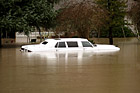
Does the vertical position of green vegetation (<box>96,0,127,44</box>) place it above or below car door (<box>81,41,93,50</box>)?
above

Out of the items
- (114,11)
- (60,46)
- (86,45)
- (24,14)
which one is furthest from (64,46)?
(114,11)

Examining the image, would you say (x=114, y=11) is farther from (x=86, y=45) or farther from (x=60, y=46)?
(x=60, y=46)

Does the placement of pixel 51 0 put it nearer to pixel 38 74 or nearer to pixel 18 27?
pixel 18 27

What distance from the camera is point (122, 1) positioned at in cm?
5069

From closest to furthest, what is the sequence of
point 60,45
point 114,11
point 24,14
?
point 60,45 → point 24,14 → point 114,11

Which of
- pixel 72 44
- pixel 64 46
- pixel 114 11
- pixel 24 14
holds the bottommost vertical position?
pixel 64 46

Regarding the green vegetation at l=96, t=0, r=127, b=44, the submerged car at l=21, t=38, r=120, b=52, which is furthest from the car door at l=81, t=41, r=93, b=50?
the green vegetation at l=96, t=0, r=127, b=44

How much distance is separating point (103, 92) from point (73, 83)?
6.03 feet

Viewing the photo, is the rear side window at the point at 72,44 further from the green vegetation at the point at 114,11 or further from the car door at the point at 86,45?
the green vegetation at the point at 114,11

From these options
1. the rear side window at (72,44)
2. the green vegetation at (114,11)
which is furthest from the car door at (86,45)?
the green vegetation at (114,11)

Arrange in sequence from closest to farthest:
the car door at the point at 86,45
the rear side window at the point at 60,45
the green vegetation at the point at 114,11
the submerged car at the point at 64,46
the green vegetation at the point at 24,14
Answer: the submerged car at the point at 64,46, the rear side window at the point at 60,45, the car door at the point at 86,45, the green vegetation at the point at 24,14, the green vegetation at the point at 114,11

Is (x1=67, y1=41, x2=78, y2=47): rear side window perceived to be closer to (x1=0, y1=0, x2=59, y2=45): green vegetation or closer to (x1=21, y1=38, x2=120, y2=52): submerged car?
(x1=21, y1=38, x2=120, y2=52): submerged car

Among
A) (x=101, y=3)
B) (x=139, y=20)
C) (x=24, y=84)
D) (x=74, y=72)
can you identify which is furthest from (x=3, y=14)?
(x=24, y=84)

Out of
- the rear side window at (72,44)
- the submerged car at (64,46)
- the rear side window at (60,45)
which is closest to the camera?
the submerged car at (64,46)
